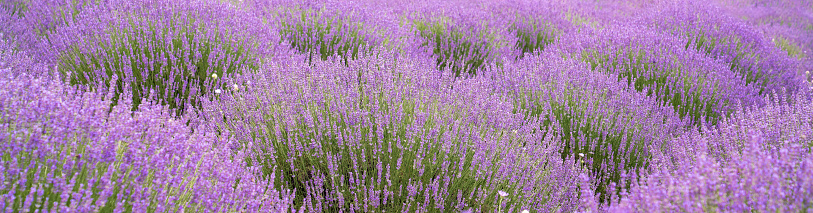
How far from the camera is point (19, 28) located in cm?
337

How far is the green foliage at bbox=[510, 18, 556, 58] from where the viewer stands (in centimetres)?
544

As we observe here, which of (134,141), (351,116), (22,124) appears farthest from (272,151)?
(22,124)

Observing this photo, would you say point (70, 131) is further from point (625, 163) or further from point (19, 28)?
point (19, 28)

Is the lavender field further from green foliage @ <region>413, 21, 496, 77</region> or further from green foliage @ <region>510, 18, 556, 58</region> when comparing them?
green foliage @ <region>510, 18, 556, 58</region>

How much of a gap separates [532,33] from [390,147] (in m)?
4.12

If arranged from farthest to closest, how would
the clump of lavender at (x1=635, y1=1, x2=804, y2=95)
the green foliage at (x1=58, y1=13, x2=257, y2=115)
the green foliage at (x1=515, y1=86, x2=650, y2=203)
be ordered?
the clump of lavender at (x1=635, y1=1, x2=804, y2=95), the green foliage at (x1=58, y1=13, x2=257, y2=115), the green foliage at (x1=515, y1=86, x2=650, y2=203)

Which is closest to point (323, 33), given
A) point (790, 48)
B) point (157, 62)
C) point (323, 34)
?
point (323, 34)

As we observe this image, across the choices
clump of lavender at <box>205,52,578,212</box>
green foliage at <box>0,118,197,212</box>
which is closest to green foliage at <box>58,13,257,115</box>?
clump of lavender at <box>205,52,578,212</box>

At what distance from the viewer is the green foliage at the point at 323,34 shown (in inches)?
152

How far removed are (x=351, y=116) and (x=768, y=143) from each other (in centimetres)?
Result: 160

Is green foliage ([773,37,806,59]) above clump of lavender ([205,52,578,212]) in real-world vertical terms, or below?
above

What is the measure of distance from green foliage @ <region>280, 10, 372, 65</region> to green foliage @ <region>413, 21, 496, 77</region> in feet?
2.55

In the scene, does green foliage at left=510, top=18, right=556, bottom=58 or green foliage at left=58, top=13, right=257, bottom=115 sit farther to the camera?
green foliage at left=510, top=18, right=556, bottom=58

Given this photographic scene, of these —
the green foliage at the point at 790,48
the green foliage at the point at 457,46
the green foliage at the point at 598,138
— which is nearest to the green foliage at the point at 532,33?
the green foliage at the point at 457,46
